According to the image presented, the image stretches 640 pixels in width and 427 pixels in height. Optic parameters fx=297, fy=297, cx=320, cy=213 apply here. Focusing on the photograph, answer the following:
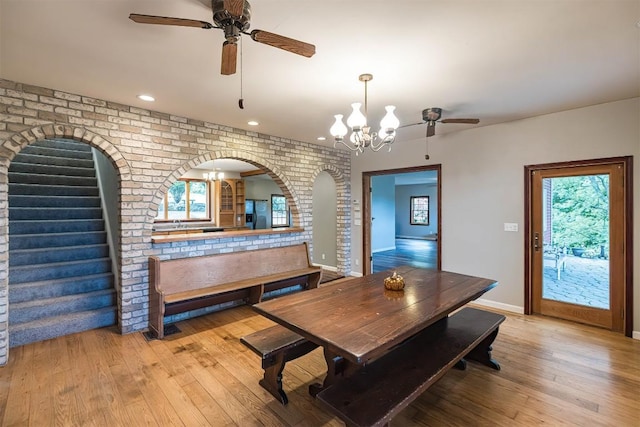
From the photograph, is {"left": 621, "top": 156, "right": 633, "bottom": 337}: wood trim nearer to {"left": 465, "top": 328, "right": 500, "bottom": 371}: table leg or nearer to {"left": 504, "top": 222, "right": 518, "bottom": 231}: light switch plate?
{"left": 504, "top": 222, "right": 518, "bottom": 231}: light switch plate

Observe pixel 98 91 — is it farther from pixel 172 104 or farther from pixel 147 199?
pixel 147 199

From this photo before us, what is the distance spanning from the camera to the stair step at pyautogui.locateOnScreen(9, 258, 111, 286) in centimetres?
341

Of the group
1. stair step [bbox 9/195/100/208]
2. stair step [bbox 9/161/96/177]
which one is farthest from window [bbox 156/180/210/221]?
stair step [bbox 9/195/100/208]

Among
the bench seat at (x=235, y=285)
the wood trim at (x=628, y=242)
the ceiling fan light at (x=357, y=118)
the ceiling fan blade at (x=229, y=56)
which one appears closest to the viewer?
the ceiling fan blade at (x=229, y=56)

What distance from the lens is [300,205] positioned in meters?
5.03

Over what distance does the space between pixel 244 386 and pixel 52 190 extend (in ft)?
14.6

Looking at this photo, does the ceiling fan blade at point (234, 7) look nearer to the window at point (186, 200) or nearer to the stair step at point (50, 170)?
the stair step at point (50, 170)

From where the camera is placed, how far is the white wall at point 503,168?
3277 mm

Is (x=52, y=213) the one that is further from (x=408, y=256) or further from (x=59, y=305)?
(x=408, y=256)

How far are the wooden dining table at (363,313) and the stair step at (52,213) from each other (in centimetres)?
397

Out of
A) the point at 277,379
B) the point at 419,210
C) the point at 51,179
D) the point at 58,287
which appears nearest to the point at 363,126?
the point at 277,379

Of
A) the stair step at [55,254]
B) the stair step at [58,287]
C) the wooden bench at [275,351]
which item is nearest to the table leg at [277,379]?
the wooden bench at [275,351]

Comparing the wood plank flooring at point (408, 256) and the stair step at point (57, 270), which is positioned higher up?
the stair step at point (57, 270)

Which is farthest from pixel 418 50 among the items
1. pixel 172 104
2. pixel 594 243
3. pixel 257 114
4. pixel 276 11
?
pixel 594 243
